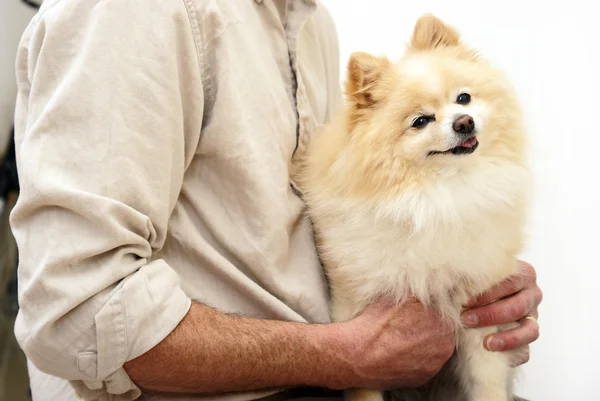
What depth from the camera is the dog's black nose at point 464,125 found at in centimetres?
94

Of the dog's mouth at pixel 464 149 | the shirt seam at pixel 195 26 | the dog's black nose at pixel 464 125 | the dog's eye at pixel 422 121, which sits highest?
the shirt seam at pixel 195 26

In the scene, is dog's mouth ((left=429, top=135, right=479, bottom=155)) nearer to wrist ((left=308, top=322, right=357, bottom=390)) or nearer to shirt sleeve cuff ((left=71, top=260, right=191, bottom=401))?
wrist ((left=308, top=322, right=357, bottom=390))

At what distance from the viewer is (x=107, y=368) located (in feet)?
2.48

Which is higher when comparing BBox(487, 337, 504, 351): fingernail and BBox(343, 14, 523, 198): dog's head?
BBox(343, 14, 523, 198): dog's head

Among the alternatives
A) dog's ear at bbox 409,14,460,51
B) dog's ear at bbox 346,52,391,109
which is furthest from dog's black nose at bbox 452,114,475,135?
dog's ear at bbox 409,14,460,51

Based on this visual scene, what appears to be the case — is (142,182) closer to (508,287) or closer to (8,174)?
(508,287)

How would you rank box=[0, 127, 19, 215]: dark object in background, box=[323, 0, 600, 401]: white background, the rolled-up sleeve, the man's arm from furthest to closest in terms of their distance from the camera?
box=[0, 127, 19, 215]: dark object in background < box=[323, 0, 600, 401]: white background < the man's arm < the rolled-up sleeve

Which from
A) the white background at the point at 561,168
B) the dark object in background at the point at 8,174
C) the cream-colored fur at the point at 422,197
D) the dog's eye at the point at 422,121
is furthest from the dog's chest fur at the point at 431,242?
the dark object in background at the point at 8,174

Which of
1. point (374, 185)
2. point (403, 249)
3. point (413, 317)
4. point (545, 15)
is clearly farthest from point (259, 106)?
point (545, 15)

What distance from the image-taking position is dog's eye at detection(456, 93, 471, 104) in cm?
103

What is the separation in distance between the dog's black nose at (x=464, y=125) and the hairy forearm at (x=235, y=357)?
43 centimetres

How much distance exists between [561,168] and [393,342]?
100 cm

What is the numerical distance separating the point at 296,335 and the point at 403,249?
252 mm

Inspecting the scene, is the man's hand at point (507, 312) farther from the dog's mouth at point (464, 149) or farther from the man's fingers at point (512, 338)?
the dog's mouth at point (464, 149)
